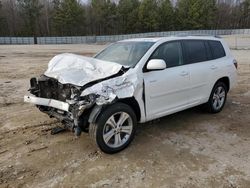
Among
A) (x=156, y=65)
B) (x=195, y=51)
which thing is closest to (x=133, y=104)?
(x=156, y=65)

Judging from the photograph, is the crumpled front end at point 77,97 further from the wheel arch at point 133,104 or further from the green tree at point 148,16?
the green tree at point 148,16

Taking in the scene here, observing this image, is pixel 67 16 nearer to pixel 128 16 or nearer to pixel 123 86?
pixel 128 16

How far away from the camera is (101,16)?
60.3 m

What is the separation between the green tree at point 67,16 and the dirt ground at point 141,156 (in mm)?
53360

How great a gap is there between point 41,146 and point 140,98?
1759 millimetres

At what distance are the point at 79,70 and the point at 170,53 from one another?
5.54ft

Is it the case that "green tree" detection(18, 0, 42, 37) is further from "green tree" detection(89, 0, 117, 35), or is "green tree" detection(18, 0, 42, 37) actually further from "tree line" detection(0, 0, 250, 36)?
"green tree" detection(89, 0, 117, 35)

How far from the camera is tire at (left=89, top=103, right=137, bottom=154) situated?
388 centimetres

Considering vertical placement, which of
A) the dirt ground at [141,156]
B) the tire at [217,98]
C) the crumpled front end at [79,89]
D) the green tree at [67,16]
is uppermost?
the green tree at [67,16]

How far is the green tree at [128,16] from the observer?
61.5m

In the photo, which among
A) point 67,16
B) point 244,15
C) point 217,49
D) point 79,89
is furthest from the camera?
point 244,15

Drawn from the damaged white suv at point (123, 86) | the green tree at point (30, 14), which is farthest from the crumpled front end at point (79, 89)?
the green tree at point (30, 14)

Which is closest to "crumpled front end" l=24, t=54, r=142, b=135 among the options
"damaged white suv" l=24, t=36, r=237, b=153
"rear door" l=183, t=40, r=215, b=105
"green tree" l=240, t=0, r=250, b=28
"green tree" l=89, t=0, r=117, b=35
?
"damaged white suv" l=24, t=36, r=237, b=153

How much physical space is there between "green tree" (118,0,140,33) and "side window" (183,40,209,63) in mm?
57720
